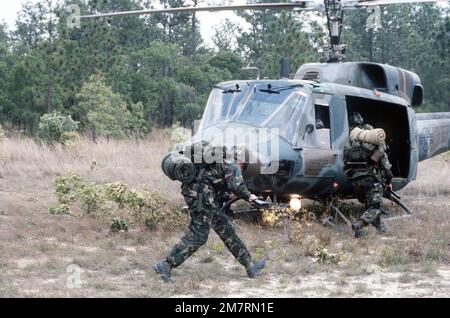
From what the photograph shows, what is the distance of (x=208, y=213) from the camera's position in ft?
19.4

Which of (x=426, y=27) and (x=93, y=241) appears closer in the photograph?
(x=93, y=241)

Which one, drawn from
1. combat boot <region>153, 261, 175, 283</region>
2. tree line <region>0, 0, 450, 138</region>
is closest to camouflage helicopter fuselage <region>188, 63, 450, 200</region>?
combat boot <region>153, 261, 175, 283</region>

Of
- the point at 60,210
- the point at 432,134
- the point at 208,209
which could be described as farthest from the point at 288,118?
the point at 432,134

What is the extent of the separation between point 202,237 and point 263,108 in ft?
10.00

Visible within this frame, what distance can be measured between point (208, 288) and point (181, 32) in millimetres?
39515

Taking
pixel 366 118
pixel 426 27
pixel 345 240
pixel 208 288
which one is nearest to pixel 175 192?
pixel 366 118

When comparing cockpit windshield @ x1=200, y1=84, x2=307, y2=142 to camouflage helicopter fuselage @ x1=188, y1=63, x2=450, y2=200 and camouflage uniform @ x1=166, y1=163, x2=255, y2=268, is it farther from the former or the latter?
camouflage uniform @ x1=166, y1=163, x2=255, y2=268

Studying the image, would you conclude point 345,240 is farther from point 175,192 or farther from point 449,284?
point 175,192

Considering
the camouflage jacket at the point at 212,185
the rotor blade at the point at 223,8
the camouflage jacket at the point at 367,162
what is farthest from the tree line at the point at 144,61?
the camouflage jacket at the point at 212,185

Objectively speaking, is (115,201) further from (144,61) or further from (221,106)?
(144,61)

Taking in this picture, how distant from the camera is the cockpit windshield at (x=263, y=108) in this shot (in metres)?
8.34

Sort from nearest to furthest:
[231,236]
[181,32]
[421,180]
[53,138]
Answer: [231,236] → [421,180] → [53,138] → [181,32]

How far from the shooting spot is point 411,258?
6.93 metres

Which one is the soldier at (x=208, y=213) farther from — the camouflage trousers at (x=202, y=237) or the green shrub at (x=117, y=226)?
the green shrub at (x=117, y=226)
